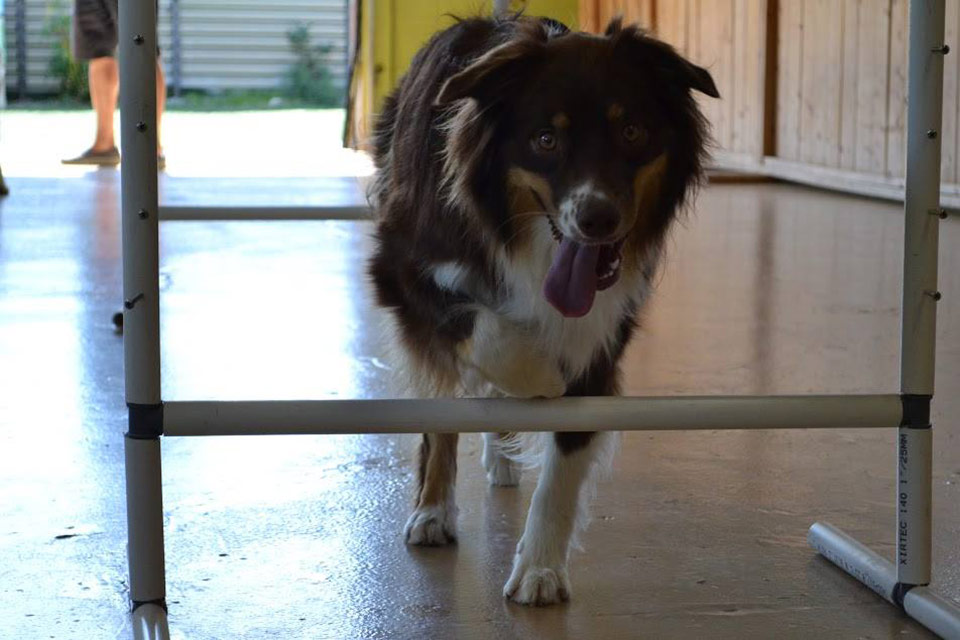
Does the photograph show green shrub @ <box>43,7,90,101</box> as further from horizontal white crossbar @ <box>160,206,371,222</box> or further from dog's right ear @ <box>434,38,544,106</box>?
dog's right ear @ <box>434,38,544,106</box>

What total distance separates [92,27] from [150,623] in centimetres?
813

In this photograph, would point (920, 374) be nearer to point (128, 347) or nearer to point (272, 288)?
point (128, 347)

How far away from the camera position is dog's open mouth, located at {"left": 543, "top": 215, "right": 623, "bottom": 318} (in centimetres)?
229

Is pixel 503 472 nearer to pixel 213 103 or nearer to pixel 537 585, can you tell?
pixel 537 585

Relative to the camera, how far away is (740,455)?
10.7 ft

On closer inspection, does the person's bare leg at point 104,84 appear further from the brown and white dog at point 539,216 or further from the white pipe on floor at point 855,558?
the white pipe on floor at point 855,558

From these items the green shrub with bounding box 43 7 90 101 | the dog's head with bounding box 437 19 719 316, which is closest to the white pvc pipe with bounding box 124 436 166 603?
the dog's head with bounding box 437 19 719 316

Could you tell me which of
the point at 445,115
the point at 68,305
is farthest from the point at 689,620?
the point at 68,305

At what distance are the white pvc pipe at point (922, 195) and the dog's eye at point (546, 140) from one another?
1.97ft

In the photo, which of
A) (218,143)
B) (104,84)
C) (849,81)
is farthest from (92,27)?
(849,81)

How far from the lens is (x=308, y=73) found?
19.6m

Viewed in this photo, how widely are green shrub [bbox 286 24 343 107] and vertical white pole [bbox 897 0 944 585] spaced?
686 inches

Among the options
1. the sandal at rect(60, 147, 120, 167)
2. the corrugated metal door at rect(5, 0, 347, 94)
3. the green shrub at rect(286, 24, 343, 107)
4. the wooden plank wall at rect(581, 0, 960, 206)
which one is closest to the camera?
the wooden plank wall at rect(581, 0, 960, 206)

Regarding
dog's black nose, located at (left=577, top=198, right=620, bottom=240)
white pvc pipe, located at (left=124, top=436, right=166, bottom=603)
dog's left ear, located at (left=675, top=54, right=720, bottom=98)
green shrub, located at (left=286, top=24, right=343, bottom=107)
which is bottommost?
white pvc pipe, located at (left=124, top=436, right=166, bottom=603)
